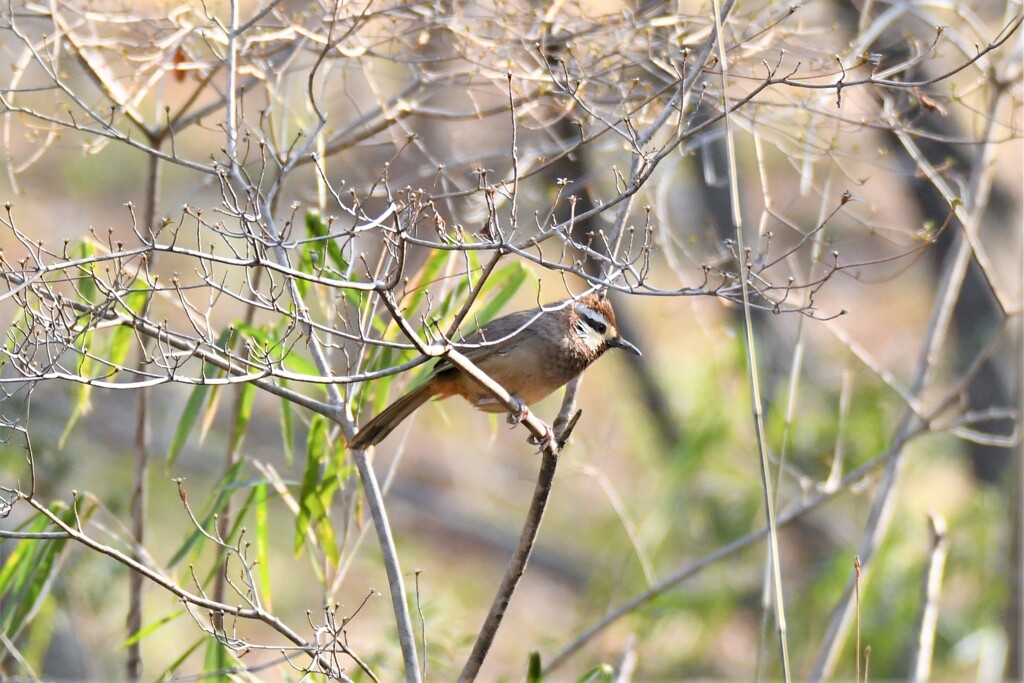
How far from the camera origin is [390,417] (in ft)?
11.5

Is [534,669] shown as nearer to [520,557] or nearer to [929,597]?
[520,557]

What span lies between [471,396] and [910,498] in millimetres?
6101

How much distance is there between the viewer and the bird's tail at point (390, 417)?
3.33 m

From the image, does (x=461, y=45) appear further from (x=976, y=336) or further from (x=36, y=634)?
(x=976, y=336)

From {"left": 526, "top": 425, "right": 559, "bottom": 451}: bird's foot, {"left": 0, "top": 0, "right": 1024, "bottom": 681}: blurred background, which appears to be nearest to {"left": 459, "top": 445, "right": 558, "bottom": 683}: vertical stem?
{"left": 526, "top": 425, "right": 559, "bottom": 451}: bird's foot

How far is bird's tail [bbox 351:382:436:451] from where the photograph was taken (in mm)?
3332

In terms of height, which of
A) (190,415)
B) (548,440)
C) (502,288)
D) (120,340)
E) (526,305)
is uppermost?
(526,305)

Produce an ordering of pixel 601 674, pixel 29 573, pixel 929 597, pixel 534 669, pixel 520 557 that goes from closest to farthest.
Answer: pixel 520 557 → pixel 534 669 → pixel 601 674 → pixel 29 573 → pixel 929 597

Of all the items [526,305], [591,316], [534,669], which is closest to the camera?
[534,669]

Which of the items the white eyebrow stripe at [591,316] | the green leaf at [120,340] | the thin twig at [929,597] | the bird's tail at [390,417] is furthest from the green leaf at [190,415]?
the thin twig at [929,597]

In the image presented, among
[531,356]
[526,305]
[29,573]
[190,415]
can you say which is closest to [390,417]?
[531,356]

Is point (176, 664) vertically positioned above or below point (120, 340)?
below

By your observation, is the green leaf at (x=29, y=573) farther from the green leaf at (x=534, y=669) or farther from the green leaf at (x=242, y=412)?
the green leaf at (x=534, y=669)

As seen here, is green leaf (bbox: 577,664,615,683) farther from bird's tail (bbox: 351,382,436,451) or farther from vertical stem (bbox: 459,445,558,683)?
bird's tail (bbox: 351,382,436,451)
